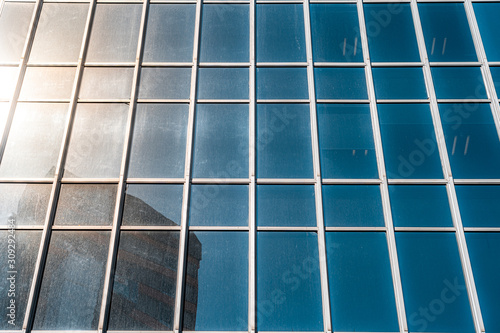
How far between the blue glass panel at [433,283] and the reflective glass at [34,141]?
8.49 m

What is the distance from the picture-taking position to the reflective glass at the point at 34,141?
44.2 feet

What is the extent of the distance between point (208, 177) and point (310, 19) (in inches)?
222

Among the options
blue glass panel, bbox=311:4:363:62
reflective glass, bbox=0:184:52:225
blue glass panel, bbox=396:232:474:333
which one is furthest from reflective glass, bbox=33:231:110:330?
blue glass panel, bbox=311:4:363:62

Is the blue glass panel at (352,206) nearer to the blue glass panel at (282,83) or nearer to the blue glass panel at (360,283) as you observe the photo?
the blue glass panel at (360,283)

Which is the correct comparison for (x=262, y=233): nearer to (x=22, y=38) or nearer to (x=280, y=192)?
(x=280, y=192)

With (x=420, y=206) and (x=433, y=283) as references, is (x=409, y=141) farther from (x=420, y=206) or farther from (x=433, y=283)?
(x=433, y=283)

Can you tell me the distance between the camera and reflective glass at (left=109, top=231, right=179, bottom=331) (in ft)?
38.9

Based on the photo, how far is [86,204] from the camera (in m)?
13.1

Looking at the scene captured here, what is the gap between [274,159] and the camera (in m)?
13.6

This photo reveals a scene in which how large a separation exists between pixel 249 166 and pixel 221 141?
100 centimetres

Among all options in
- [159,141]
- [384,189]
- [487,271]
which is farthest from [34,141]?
[487,271]

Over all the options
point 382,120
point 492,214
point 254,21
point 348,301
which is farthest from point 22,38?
point 492,214

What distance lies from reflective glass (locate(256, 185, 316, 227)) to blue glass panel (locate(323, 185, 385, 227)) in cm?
37

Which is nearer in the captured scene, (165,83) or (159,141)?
(159,141)
